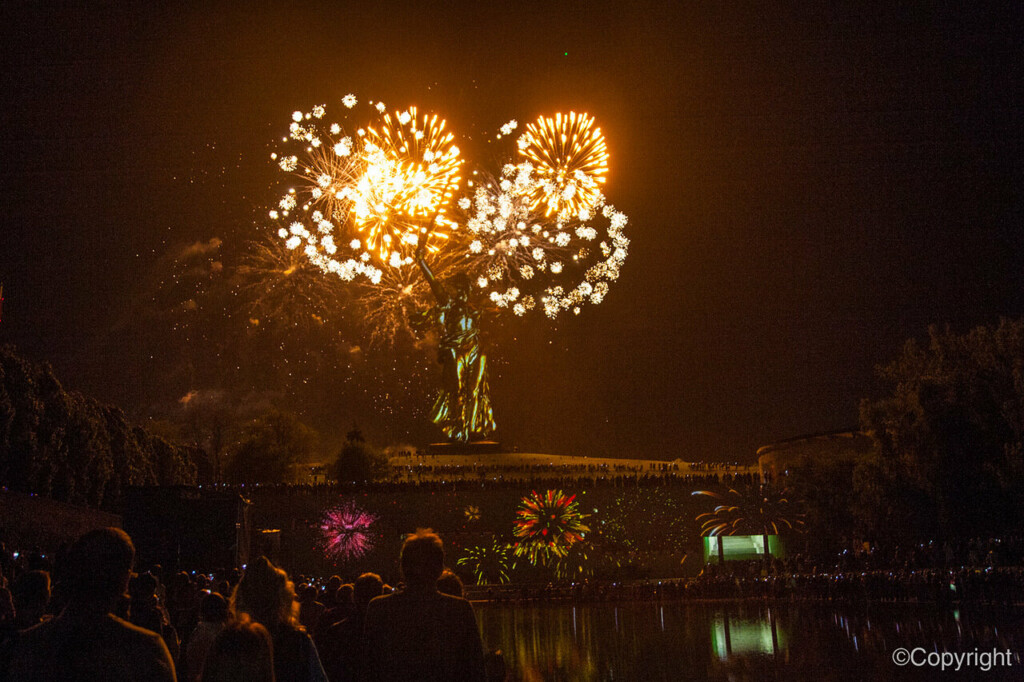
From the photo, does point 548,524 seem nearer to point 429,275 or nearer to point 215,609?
point 429,275

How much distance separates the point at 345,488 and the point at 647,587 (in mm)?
19259

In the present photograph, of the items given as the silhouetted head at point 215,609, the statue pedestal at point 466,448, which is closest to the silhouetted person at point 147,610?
the silhouetted head at point 215,609

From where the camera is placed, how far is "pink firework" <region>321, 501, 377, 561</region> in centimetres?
4481

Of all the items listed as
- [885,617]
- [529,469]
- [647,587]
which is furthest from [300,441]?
[885,617]

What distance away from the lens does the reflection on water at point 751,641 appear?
11227mm

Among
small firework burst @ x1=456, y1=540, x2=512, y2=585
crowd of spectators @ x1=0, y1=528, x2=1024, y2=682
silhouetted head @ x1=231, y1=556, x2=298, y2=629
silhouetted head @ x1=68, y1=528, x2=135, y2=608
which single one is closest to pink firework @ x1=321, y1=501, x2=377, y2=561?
small firework burst @ x1=456, y1=540, x2=512, y2=585

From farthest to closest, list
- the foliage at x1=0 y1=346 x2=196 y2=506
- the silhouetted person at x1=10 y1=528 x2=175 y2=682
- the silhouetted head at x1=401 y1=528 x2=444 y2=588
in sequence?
the foliage at x1=0 y1=346 x2=196 y2=506 < the silhouetted head at x1=401 y1=528 x2=444 y2=588 < the silhouetted person at x1=10 y1=528 x2=175 y2=682

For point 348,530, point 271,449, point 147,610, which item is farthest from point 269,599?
point 271,449

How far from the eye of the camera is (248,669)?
150 inches

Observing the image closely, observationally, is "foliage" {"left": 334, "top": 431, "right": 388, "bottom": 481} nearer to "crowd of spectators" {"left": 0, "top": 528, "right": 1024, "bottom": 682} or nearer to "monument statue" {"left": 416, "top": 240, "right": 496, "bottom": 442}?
"monument statue" {"left": 416, "top": 240, "right": 496, "bottom": 442}

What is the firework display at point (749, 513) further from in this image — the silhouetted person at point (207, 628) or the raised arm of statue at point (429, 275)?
the silhouetted person at point (207, 628)

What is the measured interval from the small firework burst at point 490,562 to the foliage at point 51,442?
17530mm

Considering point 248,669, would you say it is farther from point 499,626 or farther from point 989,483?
point 989,483

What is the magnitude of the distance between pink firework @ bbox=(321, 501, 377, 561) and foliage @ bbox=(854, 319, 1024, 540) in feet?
81.5
